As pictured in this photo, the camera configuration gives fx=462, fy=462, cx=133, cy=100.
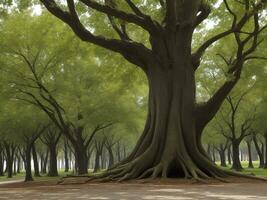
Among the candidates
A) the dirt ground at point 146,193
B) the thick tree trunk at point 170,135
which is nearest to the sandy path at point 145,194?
the dirt ground at point 146,193

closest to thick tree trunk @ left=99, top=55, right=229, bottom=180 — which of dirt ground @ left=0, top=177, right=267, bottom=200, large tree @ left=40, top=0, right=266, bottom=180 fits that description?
large tree @ left=40, top=0, right=266, bottom=180

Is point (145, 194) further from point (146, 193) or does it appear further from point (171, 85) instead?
point (171, 85)

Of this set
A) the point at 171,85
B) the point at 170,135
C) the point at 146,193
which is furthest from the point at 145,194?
the point at 171,85

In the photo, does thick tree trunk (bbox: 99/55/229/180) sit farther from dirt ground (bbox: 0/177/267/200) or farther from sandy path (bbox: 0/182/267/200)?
sandy path (bbox: 0/182/267/200)

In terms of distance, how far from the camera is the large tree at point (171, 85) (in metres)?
17.9

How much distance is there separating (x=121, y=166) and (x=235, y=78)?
20.6 feet

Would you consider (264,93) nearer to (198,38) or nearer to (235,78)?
(198,38)

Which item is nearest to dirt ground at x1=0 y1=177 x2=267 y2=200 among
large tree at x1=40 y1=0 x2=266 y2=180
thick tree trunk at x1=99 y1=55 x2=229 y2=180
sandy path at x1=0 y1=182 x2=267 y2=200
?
sandy path at x1=0 y1=182 x2=267 y2=200

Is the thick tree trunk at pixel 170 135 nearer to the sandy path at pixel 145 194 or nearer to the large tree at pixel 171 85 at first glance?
the large tree at pixel 171 85

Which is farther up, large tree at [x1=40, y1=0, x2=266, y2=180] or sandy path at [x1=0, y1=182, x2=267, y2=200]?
large tree at [x1=40, y1=0, x2=266, y2=180]

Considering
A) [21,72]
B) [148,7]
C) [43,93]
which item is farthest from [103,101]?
[148,7]

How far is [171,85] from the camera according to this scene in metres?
19.3

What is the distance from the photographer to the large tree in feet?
58.8

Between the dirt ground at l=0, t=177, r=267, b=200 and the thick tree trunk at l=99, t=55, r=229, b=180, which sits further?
the thick tree trunk at l=99, t=55, r=229, b=180
